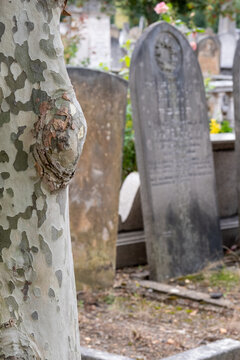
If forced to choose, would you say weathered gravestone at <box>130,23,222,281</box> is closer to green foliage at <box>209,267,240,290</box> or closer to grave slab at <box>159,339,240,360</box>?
green foliage at <box>209,267,240,290</box>

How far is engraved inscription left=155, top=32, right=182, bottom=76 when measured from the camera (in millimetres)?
4852

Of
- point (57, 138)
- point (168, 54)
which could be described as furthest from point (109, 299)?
point (57, 138)

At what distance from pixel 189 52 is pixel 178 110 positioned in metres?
0.48

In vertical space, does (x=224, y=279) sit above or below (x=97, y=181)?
below

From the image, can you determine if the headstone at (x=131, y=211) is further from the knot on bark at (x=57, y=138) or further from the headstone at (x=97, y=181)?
the knot on bark at (x=57, y=138)

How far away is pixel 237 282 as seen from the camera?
470 centimetres

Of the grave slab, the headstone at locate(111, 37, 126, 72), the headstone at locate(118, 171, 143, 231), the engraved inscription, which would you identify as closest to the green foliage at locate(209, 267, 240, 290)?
the headstone at locate(118, 171, 143, 231)

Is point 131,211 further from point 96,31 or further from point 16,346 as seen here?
point 96,31

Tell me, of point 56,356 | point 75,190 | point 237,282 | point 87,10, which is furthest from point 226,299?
point 87,10

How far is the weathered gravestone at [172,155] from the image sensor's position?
4.68 meters

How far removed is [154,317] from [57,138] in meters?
2.69

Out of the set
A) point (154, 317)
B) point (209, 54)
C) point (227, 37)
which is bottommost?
point (154, 317)

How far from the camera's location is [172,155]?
4848 millimetres

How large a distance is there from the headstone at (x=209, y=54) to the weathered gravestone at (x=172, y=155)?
11.0 metres
